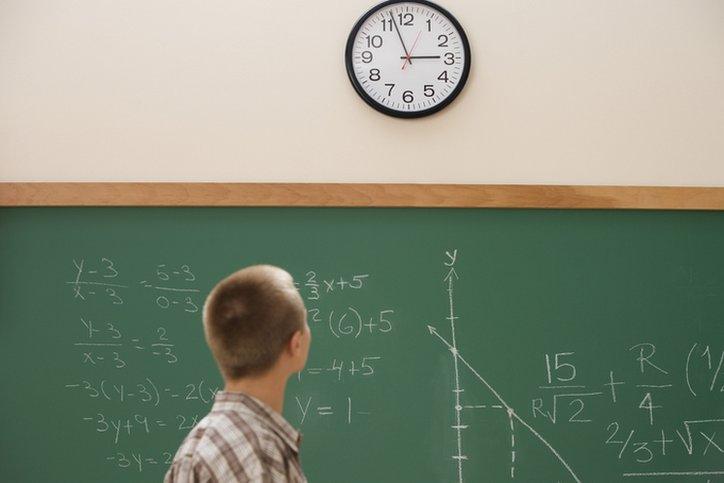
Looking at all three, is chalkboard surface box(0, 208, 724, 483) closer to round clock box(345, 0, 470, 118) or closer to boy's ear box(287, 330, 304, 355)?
round clock box(345, 0, 470, 118)

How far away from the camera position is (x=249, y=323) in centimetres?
120

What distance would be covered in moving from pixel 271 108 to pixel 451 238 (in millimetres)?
759

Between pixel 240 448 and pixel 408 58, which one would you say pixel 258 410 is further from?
pixel 408 58

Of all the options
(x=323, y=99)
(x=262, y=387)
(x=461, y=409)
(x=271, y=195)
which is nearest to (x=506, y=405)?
(x=461, y=409)

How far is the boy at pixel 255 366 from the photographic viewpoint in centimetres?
113

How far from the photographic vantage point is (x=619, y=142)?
244cm

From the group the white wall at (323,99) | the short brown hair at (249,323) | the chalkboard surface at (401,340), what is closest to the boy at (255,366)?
the short brown hair at (249,323)

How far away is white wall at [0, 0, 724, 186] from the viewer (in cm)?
240

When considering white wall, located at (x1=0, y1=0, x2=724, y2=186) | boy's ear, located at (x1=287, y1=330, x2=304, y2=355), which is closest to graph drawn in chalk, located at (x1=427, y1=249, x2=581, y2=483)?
white wall, located at (x1=0, y1=0, x2=724, y2=186)

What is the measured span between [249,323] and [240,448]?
0.21m

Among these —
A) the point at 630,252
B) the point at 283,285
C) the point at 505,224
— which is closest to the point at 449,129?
the point at 505,224

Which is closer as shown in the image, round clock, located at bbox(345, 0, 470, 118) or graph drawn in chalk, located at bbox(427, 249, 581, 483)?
graph drawn in chalk, located at bbox(427, 249, 581, 483)

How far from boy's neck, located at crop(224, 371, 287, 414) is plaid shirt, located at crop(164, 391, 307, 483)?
0.02m

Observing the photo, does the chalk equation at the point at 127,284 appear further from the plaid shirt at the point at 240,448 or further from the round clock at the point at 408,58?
the plaid shirt at the point at 240,448
